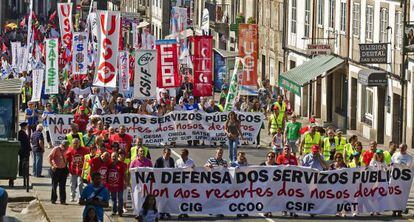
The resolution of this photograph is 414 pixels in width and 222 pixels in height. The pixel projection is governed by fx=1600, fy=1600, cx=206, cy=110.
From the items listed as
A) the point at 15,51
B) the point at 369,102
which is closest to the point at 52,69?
the point at 369,102

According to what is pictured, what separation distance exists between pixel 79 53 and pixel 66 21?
5.57 feet

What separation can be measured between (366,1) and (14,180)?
67.8 ft

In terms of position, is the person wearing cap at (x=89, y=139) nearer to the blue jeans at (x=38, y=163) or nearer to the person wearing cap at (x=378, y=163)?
the blue jeans at (x=38, y=163)

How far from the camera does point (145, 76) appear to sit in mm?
45094

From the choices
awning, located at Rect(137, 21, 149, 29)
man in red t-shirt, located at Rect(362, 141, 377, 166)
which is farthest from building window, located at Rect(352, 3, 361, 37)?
awning, located at Rect(137, 21, 149, 29)

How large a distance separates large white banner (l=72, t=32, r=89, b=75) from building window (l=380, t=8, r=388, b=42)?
11.3m

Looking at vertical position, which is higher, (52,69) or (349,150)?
(52,69)

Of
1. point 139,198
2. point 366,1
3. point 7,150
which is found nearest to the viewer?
point 139,198

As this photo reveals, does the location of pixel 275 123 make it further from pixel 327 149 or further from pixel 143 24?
pixel 143 24

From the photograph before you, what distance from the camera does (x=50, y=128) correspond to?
1715 inches

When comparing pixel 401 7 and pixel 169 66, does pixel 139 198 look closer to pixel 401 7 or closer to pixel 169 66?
pixel 169 66

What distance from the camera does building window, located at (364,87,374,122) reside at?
171ft

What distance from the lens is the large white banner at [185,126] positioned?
44.4 m

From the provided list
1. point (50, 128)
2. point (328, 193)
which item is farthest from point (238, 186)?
point (50, 128)
